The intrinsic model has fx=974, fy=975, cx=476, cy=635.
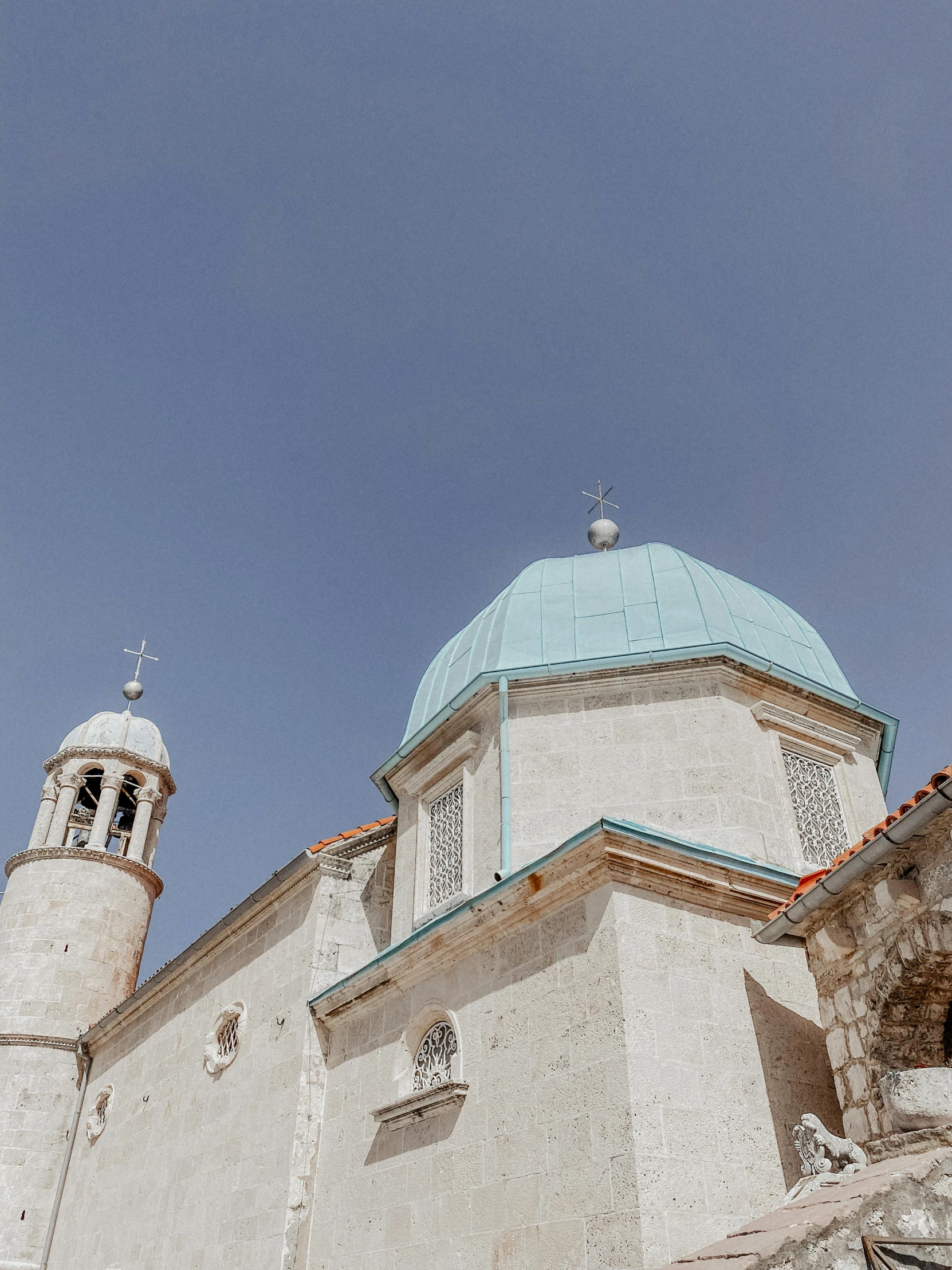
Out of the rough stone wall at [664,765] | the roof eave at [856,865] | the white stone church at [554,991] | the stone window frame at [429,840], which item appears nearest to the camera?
the roof eave at [856,865]

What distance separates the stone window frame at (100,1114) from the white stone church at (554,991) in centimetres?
7

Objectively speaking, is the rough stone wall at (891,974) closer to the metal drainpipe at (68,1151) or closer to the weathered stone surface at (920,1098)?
the weathered stone surface at (920,1098)

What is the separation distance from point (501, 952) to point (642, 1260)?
2.33 metres

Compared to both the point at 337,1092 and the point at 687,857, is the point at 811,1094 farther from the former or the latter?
the point at 337,1092

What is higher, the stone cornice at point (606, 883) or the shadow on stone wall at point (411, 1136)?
the stone cornice at point (606, 883)

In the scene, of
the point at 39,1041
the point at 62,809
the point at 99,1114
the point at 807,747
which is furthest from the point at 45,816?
the point at 807,747

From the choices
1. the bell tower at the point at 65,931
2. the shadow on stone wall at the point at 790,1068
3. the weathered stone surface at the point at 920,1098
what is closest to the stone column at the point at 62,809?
the bell tower at the point at 65,931

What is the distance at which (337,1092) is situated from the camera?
8625 millimetres

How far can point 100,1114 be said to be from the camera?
13.8 metres

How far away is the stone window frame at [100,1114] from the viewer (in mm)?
13516

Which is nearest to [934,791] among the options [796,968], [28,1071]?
[796,968]

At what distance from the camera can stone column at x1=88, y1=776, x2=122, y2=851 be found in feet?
55.8

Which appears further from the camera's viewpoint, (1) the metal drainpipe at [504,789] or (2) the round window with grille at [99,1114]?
(2) the round window with grille at [99,1114]

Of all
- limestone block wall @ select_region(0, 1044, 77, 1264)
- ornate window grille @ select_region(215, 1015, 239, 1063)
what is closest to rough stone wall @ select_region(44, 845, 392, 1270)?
ornate window grille @ select_region(215, 1015, 239, 1063)
